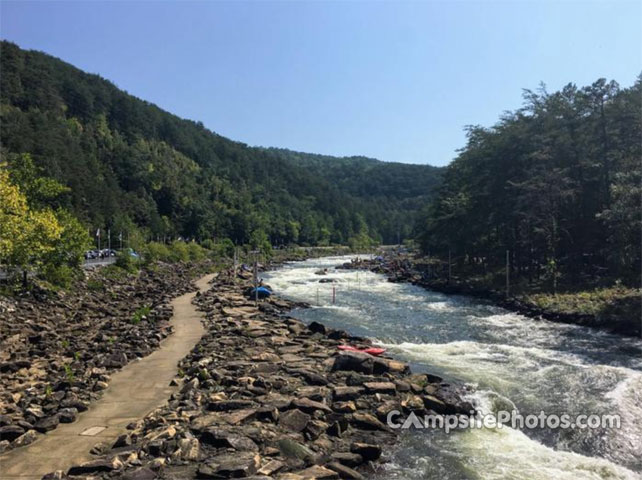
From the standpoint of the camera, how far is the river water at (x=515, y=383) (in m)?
9.77

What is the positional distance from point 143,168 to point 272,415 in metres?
119

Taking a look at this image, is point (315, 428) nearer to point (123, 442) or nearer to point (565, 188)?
point (123, 442)

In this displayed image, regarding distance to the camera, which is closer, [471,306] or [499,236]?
[471,306]

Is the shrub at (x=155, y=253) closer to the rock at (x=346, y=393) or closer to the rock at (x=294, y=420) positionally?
the rock at (x=346, y=393)

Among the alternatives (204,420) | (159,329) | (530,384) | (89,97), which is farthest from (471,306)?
(89,97)

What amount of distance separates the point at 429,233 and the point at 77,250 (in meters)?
47.2

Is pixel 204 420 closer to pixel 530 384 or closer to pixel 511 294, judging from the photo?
pixel 530 384

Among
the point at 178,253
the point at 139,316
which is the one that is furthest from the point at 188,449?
the point at 178,253

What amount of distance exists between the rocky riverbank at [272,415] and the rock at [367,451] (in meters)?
0.02

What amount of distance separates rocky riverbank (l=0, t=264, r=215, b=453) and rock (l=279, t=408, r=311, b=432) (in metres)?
4.80

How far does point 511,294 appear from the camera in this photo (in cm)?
3631

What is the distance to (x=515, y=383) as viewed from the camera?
14.9 metres

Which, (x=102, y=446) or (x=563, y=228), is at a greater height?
(x=563, y=228)

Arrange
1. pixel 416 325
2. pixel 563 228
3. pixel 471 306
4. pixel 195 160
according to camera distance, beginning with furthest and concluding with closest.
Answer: pixel 195 160 < pixel 563 228 < pixel 471 306 < pixel 416 325
